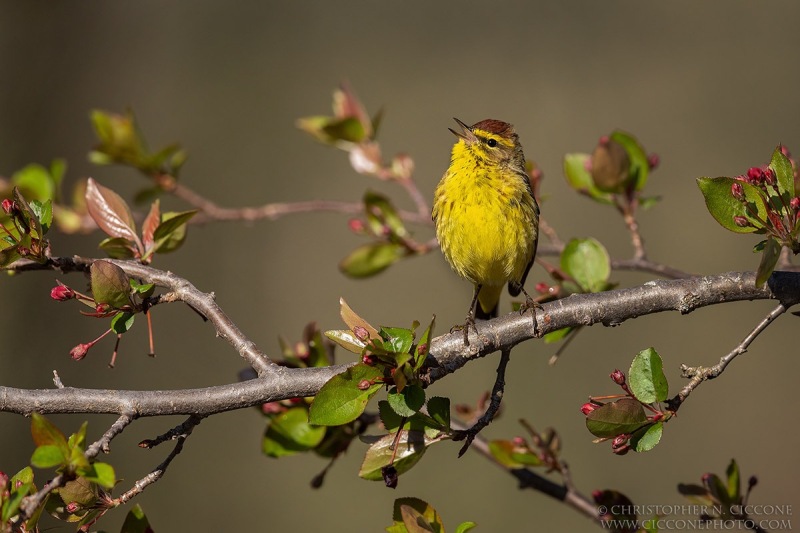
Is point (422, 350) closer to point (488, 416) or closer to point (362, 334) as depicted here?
point (362, 334)

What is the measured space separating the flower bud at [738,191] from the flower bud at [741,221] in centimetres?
4

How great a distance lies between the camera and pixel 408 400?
1.71 meters

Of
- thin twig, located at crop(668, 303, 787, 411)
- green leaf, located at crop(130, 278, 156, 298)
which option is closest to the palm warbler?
thin twig, located at crop(668, 303, 787, 411)

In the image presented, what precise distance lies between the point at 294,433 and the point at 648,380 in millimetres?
1027

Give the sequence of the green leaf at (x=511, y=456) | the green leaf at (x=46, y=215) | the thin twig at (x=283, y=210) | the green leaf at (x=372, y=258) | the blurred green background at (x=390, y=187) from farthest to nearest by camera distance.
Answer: the blurred green background at (x=390, y=187) < the thin twig at (x=283, y=210) < the green leaf at (x=372, y=258) < the green leaf at (x=511, y=456) < the green leaf at (x=46, y=215)


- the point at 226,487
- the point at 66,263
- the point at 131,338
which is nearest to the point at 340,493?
the point at 226,487

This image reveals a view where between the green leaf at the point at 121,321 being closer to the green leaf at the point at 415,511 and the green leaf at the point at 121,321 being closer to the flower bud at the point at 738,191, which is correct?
the green leaf at the point at 415,511

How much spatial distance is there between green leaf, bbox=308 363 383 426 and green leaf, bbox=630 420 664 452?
581mm

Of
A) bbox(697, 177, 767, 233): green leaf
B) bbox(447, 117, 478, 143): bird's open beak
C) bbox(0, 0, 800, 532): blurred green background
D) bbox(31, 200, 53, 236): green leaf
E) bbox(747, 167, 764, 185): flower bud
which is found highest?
bbox(747, 167, 764, 185): flower bud

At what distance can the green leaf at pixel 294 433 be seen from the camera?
7.36 ft

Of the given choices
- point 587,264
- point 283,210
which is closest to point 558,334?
point 587,264

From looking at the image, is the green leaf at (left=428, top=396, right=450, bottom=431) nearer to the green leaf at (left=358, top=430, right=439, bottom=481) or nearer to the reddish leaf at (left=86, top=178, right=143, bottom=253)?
the green leaf at (left=358, top=430, right=439, bottom=481)

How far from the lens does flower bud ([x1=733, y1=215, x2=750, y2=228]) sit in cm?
178

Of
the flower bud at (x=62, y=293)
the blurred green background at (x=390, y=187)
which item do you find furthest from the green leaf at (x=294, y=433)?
the blurred green background at (x=390, y=187)
